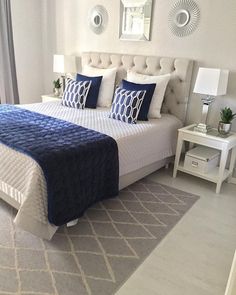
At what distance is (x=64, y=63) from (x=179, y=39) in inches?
69.9

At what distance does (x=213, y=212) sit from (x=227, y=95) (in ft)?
4.24

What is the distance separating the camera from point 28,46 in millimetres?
4449

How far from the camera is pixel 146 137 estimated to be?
8.71ft

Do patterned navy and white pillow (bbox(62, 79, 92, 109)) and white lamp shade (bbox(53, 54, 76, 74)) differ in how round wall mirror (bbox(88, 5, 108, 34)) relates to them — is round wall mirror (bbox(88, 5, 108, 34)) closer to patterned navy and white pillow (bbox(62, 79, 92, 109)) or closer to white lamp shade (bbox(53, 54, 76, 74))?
white lamp shade (bbox(53, 54, 76, 74))

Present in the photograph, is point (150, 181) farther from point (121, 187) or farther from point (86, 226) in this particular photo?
point (86, 226)

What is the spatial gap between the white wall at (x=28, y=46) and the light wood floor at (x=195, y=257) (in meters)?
3.51

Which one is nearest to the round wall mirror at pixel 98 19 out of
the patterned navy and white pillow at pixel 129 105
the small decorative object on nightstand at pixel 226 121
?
the patterned navy and white pillow at pixel 129 105

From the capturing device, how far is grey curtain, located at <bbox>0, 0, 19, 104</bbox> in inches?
157

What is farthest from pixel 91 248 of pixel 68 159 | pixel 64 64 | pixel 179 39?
pixel 64 64

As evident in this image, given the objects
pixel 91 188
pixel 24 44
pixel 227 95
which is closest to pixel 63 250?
pixel 91 188

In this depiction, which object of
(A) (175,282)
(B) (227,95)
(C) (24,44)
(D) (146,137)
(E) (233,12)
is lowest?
(A) (175,282)

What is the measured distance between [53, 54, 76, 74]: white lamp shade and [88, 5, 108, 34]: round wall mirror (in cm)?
56

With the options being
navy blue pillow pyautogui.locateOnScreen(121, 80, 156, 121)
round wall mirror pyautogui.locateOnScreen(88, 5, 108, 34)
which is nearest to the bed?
navy blue pillow pyautogui.locateOnScreen(121, 80, 156, 121)

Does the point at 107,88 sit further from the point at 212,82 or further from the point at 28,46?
the point at 28,46
